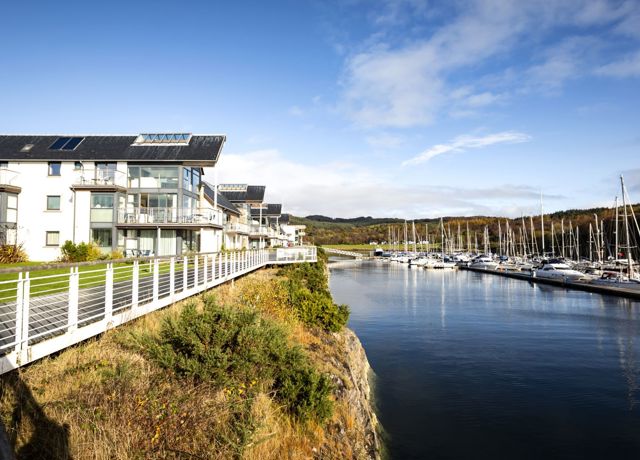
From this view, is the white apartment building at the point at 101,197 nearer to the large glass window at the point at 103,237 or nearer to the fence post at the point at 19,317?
the large glass window at the point at 103,237

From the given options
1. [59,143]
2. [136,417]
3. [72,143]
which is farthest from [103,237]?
[136,417]

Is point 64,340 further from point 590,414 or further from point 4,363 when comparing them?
point 590,414

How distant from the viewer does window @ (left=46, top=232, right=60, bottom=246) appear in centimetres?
2922

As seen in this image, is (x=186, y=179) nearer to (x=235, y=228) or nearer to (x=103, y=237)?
(x=103, y=237)

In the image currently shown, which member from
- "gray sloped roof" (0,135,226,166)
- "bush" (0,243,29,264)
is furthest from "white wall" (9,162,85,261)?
"bush" (0,243,29,264)

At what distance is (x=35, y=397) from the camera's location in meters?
5.95

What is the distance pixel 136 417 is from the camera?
5609 millimetres

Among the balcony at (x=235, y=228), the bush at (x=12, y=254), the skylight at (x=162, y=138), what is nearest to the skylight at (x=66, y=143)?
the skylight at (x=162, y=138)

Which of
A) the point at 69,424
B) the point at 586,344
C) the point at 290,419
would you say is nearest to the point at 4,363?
the point at 69,424

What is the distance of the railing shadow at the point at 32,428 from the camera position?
4.89m

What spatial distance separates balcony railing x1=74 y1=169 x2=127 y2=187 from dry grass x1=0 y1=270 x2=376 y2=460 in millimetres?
23897

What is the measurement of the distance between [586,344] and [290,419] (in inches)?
834

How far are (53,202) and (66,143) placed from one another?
5045 millimetres

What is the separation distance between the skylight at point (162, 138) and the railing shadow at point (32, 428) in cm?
2812
